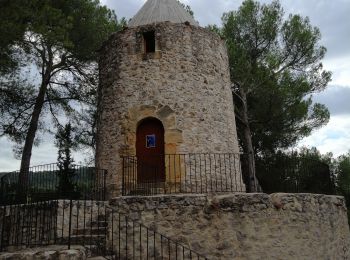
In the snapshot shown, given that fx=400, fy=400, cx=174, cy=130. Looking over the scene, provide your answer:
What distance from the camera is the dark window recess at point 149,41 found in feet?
36.1

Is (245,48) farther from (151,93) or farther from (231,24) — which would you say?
(151,93)

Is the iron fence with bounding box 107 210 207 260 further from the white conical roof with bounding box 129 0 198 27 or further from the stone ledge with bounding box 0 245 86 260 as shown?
the white conical roof with bounding box 129 0 198 27

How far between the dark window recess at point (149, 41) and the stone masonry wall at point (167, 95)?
0.19 meters

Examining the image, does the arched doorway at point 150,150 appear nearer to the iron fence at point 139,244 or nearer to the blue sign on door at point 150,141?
the blue sign on door at point 150,141

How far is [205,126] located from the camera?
33.8 ft

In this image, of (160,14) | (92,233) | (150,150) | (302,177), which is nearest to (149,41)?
(160,14)

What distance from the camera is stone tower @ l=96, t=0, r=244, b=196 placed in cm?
1015

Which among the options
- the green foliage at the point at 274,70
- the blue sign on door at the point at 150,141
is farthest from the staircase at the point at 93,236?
the green foliage at the point at 274,70

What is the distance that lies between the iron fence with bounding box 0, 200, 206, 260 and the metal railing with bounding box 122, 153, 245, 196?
6.13 feet

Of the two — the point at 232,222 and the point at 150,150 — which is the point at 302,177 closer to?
the point at 232,222

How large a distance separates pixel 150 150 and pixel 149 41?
3083mm

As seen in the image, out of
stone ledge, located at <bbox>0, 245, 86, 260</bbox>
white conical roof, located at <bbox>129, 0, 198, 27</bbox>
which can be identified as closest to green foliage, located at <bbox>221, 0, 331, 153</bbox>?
white conical roof, located at <bbox>129, 0, 198, 27</bbox>

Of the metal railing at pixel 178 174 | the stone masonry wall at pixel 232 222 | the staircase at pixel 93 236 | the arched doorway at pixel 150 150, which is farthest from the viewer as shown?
the arched doorway at pixel 150 150

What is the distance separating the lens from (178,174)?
9711 mm
